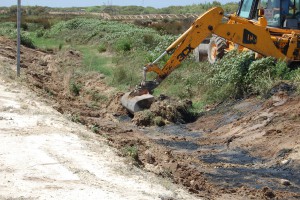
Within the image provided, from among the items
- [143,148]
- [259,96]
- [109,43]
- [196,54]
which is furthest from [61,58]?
[143,148]

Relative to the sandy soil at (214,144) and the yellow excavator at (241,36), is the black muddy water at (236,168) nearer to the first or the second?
the sandy soil at (214,144)

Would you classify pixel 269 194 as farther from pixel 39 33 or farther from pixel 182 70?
pixel 39 33

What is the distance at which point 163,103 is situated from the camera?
55.6 feet

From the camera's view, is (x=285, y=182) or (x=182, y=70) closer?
(x=285, y=182)

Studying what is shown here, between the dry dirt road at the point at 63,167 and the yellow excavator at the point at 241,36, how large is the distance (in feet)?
16.1

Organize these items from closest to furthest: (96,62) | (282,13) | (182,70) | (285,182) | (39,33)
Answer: (285,182)
(282,13)
(182,70)
(96,62)
(39,33)

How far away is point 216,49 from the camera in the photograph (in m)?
20.6

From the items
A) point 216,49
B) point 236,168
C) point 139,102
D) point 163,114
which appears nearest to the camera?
point 236,168

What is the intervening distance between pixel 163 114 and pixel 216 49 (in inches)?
190

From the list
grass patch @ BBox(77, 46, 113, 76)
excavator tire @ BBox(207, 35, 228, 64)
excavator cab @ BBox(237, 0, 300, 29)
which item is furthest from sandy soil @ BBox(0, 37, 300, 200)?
grass patch @ BBox(77, 46, 113, 76)

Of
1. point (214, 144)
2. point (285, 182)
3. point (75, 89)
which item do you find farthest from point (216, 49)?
point (285, 182)

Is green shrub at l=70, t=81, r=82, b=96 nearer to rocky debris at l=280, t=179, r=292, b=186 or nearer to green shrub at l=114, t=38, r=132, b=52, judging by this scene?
green shrub at l=114, t=38, r=132, b=52

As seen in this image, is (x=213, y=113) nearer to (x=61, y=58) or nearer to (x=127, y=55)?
(x=127, y=55)

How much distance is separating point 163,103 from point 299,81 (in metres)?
3.89
